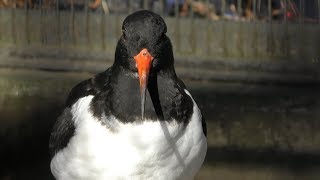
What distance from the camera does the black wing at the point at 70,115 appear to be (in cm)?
484

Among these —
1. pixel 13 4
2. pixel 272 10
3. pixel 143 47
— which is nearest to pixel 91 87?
pixel 143 47

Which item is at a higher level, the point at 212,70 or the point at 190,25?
the point at 190,25

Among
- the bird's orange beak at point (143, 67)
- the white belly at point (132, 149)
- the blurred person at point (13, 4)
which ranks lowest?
the white belly at point (132, 149)

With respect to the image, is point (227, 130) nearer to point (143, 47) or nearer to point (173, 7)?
point (173, 7)

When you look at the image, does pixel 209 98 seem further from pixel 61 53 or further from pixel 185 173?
pixel 185 173

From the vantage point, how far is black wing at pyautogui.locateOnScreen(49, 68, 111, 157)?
4.84 metres

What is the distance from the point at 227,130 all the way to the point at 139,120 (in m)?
1.95

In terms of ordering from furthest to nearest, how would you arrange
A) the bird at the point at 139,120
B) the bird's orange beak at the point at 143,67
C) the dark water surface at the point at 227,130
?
1. the dark water surface at the point at 227,130
2. the bird at the point at 139,120
3. the bird's orange beak at the point at 143,67

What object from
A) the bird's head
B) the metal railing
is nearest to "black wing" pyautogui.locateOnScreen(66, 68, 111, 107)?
the bird's head

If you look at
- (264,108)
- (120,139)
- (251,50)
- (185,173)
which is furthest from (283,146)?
(120,139)

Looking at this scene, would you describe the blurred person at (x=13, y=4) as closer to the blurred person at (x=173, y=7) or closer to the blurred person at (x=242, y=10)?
the blurred person at (x=173, y=7)

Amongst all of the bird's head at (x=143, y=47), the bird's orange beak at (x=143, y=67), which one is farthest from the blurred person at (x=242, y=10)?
the bird's orange beak at (x=143, y=67)

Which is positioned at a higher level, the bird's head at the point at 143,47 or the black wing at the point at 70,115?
the bird's head at the point at 143,47

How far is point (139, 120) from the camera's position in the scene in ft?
14.7
